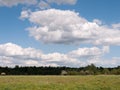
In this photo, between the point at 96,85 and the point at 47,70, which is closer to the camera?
the point at 96,85

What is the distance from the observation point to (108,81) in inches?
2156

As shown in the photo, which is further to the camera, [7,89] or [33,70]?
[33,70]

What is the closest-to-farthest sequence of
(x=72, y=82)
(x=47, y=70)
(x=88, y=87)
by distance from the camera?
(x=88, y=87) < (x=72, y=82) < (x=47, y=70)

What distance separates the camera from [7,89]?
46156 mm

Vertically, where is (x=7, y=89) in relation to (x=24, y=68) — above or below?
below

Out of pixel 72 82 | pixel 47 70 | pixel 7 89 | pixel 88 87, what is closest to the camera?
pixel 7 89

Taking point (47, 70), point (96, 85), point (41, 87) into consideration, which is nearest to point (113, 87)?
point (96, 85)

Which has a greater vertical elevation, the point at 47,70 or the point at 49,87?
the point at 47,70

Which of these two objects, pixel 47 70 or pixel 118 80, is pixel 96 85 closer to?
pixel 118 80

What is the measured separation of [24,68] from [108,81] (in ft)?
339

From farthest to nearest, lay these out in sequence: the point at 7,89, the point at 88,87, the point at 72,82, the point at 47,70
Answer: the point at 47,70 → the point at 72,82 → the point at 88,87 → the point at 7,89

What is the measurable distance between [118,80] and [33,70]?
98904 mm

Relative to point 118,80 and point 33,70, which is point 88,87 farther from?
point 33,70

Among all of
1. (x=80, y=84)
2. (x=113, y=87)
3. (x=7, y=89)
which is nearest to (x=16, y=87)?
(x=7, y=89)
